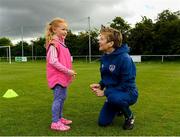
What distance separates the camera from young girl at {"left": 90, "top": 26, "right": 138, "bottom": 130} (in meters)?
5.99

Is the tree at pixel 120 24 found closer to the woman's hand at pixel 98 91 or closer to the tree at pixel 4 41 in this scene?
the tree at pixel 4 41

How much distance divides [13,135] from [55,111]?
79cm

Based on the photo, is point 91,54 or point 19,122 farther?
point 91,54

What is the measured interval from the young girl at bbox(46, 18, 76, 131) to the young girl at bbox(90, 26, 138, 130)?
545 millimetres

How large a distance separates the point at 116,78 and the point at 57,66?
0.91 m

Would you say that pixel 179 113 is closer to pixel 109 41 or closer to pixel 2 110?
pixel 109 41

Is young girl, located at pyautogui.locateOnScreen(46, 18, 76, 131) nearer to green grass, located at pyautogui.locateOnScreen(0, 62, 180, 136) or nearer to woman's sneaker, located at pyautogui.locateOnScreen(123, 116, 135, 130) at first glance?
green grass, located at pyautogui.locateOnScreen(0, 62, 180, 136)

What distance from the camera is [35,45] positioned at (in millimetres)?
71688

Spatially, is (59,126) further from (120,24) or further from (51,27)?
(120,24)

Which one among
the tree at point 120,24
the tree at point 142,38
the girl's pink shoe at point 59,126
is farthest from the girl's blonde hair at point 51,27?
the tree at point 120,24

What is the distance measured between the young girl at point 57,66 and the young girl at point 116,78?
0.55 meters

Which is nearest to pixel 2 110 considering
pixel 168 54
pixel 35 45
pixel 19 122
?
pixel 19 122

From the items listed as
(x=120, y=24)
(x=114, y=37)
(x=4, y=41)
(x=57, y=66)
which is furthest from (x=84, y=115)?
(x=4, y=41)

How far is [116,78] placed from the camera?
20.2 feet
